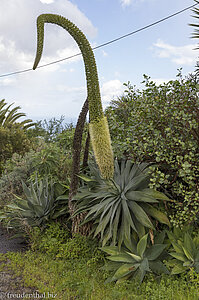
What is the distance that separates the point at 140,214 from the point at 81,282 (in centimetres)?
122

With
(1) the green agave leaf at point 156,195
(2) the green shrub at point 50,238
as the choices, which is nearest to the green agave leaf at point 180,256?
(1) the green agave leaf at point 156,195

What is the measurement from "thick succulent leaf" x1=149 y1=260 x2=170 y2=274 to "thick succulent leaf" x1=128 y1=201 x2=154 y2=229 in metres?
0.52

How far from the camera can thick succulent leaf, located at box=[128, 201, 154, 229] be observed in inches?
157

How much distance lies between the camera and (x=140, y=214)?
4.05m

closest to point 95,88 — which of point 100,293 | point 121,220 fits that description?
→ point 121,220

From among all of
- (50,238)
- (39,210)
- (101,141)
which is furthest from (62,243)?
(101,141)

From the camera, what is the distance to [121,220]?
4418mm

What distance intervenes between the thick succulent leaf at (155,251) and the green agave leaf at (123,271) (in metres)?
0.31

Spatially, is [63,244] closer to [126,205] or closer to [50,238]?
[50,238]

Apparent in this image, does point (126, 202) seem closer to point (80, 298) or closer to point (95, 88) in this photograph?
point (80, 298)

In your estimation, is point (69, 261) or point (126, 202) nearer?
A: point (126, 202)

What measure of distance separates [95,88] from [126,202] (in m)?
1.88

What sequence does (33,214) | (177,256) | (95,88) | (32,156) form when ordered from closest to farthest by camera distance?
(95,88) → (177,256) → (33,214) → (32,156)

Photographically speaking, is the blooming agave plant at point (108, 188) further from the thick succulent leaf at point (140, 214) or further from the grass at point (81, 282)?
the grass at point (81, 282)
